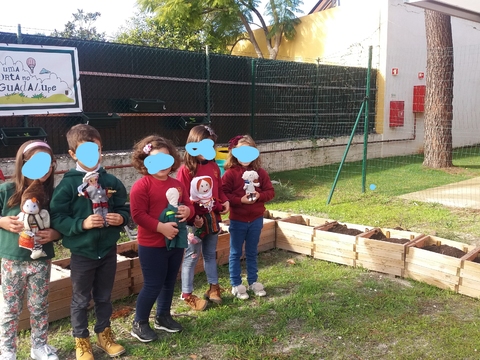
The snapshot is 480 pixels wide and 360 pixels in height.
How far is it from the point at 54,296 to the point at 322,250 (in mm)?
2723

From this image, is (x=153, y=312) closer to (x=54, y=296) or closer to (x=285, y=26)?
(x=54, y=296)

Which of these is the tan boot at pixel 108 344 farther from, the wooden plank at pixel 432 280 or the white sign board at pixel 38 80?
the white sign board at pixel 38 80

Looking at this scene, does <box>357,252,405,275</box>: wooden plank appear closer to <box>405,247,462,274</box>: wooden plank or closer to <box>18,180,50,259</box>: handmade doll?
<box>405,247,462,274</box>: wooden plank

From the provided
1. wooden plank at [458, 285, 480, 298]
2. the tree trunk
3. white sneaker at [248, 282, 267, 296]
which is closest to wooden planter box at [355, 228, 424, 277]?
wooden plank at [458, 285, 480, 298]

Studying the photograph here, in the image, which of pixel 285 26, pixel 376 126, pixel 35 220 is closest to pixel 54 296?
pixel 35 220

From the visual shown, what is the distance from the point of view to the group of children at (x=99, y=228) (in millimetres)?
2729

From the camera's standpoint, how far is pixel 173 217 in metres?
3.05

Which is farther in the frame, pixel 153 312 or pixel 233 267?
pixel 233 267

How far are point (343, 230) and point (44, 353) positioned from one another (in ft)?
11.0

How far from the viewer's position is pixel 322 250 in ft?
16.0

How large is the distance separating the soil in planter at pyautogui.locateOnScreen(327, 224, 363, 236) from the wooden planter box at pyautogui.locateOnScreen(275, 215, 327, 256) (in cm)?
30

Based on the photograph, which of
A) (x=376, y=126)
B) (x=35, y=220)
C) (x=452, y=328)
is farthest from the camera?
(x=376, y=126)

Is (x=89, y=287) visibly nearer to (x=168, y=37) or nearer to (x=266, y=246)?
(x=266, y=246)

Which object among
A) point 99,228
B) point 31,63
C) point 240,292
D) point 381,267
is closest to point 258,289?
point 240,292
